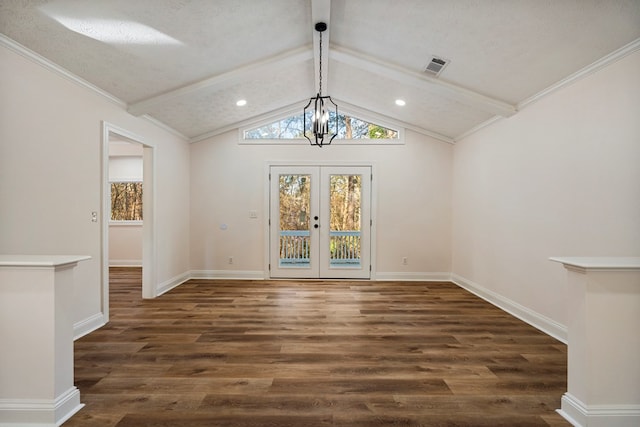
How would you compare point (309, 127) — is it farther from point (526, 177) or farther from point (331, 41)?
point (526, 177)

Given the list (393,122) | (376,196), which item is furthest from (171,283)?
(393,122)

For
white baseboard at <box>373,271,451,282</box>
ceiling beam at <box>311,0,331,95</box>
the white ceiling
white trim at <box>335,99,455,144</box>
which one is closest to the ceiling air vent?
the white ceiling

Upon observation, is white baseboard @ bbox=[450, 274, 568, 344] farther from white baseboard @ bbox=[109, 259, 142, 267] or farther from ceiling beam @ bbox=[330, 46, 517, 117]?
white baseboard @ bbox=[109, 259, 142, 267]

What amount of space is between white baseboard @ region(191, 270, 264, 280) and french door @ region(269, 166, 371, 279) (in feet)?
1.08

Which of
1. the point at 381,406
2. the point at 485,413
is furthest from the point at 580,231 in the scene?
the point at 381,406

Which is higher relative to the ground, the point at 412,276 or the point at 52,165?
the point at 52,165

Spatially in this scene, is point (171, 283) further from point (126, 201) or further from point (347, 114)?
point (347, 114)

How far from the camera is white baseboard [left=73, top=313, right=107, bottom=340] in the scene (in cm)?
318

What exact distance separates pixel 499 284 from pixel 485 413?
2706 mm

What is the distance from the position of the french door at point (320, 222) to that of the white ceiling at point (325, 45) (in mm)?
1593

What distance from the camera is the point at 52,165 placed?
2.95 metres

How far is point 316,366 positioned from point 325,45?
3343mm

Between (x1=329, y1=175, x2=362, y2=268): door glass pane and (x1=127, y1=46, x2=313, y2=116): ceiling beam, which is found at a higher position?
(x1=127, y1=46, x2=313, y2=116): ceiling beam

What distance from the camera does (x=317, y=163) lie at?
5.98m
